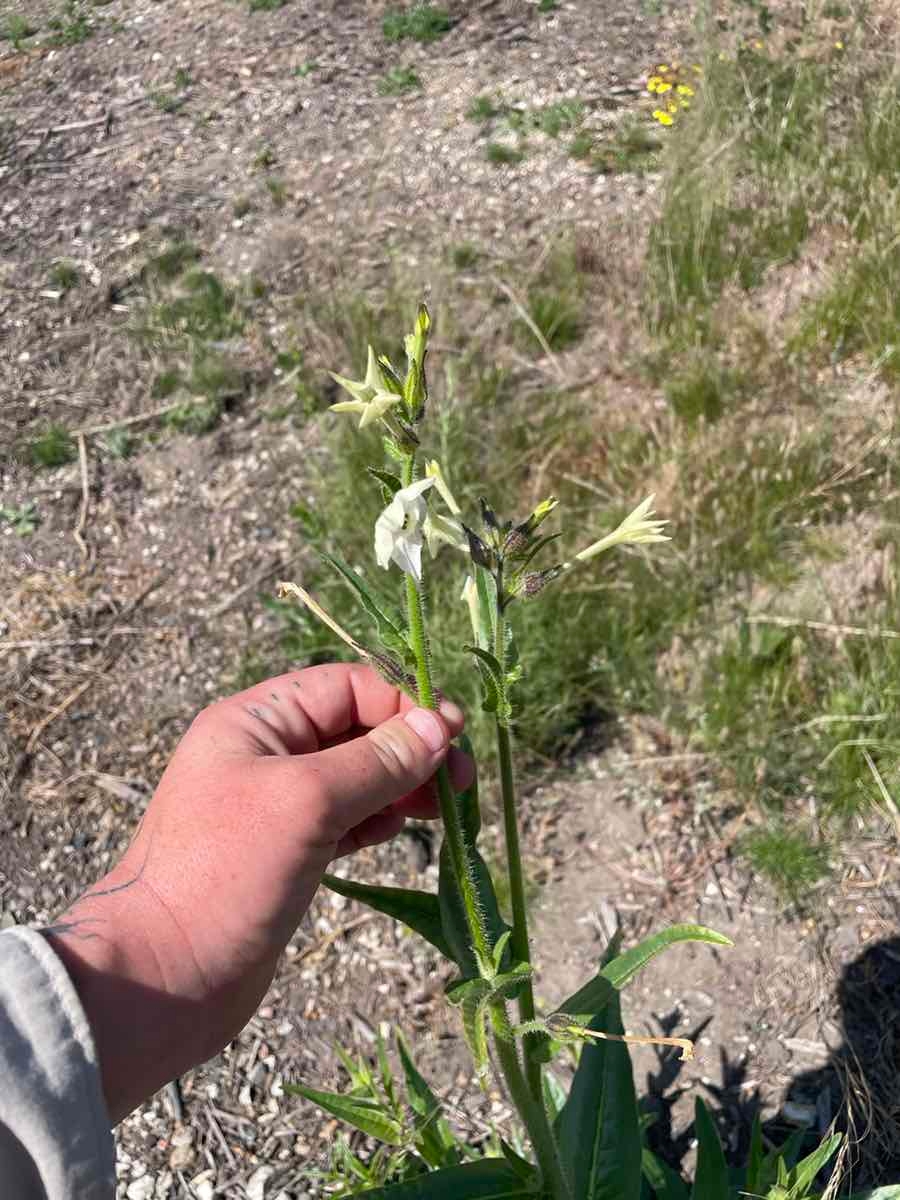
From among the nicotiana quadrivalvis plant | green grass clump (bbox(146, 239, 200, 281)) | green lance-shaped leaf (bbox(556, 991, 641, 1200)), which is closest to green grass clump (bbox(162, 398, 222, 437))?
green grass clump (bbox(146, 239, 200, 281))

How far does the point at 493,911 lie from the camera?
5.88ft

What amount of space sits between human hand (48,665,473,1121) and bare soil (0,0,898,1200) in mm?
1532

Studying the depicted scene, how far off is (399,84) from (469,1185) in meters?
6.06

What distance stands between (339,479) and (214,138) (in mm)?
3295

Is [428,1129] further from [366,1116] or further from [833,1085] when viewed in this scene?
[833,1085]

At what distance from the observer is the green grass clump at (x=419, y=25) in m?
6.72

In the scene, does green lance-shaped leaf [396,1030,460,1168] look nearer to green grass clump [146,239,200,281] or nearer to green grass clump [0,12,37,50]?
green grass clump [146,239,200,281]

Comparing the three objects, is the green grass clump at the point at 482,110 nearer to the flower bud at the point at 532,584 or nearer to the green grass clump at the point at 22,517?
the green grass clump at the point at 22,517

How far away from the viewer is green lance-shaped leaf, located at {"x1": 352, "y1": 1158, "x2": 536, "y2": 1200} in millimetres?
1811

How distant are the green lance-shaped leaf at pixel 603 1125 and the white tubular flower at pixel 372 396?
121 centimetres

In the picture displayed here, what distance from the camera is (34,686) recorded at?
401 centimetres

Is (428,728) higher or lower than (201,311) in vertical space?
higher

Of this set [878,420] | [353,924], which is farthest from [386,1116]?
[878,420]

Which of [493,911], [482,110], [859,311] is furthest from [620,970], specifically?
[482,110]
